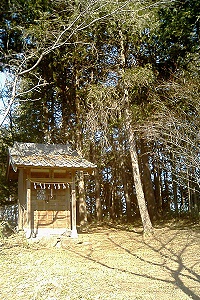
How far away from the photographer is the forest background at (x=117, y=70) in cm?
911

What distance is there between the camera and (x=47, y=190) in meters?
10.2

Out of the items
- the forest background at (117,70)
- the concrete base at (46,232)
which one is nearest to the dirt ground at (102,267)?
the concrete base at (46,232)

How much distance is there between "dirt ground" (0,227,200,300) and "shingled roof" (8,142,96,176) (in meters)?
2.19

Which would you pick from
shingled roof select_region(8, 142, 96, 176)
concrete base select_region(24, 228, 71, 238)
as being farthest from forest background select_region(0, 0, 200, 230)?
concrete base select_region(24, 228, 71, 238)

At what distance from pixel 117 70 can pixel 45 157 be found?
13.2 ft

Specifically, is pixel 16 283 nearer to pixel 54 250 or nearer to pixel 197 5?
pixel 54 250

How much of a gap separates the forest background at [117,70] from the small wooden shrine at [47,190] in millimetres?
1537

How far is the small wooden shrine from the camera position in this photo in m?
9.67

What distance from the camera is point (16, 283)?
556 cm

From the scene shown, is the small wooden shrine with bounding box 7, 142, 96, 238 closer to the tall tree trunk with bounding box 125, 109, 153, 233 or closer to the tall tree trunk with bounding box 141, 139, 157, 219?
the tall tree trunk with bounding box 125, 109, 153, 233

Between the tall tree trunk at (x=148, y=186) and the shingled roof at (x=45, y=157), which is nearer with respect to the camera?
the shingled roof at (x=45, y=157)

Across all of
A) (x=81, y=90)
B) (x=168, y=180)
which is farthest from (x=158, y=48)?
(x=168, y=180)

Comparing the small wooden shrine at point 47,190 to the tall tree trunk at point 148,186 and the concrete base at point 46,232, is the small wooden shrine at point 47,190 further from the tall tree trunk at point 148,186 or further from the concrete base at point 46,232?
the tall tree trunk at point 148,186

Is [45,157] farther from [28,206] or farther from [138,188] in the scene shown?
[138,188]
